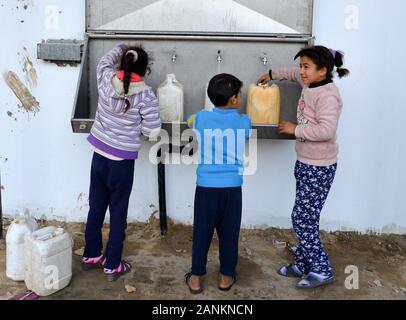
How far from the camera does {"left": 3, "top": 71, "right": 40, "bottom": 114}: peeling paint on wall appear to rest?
13.2 feet

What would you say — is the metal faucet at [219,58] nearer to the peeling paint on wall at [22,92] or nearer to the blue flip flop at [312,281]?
the peeling paint on wall at [22,92]

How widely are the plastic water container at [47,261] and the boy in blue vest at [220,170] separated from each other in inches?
31.1

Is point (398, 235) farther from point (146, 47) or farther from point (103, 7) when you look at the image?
point (103, 7)

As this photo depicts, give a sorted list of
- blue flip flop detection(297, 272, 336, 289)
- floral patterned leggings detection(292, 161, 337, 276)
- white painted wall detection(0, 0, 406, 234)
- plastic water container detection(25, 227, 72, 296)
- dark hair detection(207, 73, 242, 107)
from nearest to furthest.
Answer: dark hair detection(207, 73, 242, 107), plastic water container detection(25, 227, 72, 296), floral patterned leggings detection(292, 161, 337, 276), blue flip flop detection(297, 272, 336, 289), white painted wall detection(0, 0, 406, 234)

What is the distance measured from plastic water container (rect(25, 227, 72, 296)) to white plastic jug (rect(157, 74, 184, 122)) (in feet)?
3.44

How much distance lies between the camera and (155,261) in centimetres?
372

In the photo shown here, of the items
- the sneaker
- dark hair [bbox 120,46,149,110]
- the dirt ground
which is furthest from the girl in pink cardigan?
the sneaker

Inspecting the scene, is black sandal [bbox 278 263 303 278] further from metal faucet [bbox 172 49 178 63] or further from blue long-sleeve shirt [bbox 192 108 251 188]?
metal faucet [bbox 172 49 178 63]

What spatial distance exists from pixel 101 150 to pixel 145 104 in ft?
1.28

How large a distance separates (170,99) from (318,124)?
1.05 m

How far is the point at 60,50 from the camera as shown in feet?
12.7

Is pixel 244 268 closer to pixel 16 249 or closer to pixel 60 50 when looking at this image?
pixel 16 249

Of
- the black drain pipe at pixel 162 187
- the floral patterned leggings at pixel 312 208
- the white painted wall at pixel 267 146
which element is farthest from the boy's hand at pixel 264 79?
the black drain pipe at pixel 162 187
